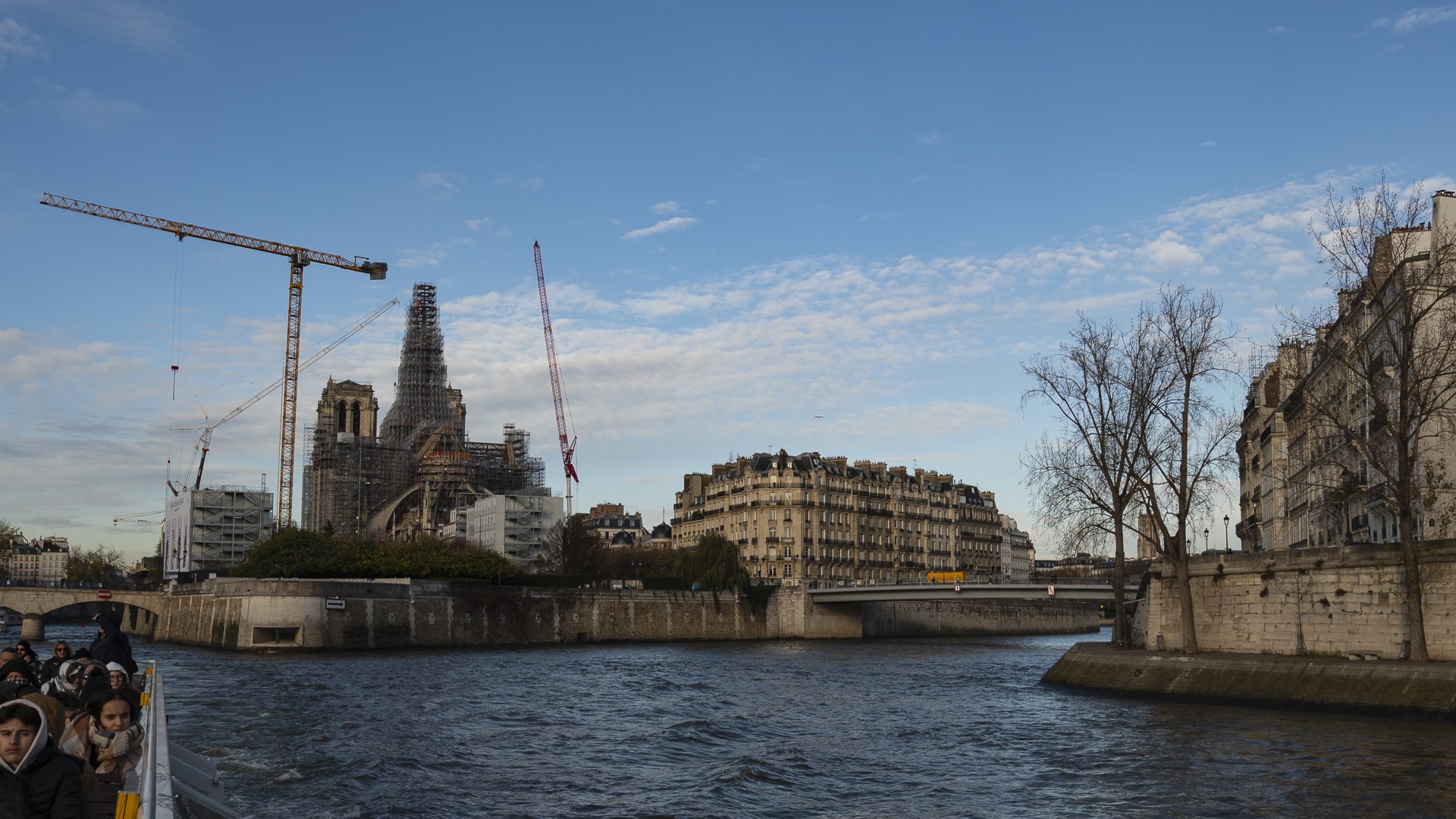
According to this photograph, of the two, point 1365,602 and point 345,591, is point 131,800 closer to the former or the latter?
point 1365,602

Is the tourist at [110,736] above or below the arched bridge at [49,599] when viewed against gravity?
above

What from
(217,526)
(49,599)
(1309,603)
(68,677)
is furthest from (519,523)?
(68,677)

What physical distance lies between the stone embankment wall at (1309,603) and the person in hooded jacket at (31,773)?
1455 inches

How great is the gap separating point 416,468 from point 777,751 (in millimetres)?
159823

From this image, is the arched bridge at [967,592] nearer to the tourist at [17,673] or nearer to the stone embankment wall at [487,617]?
the stone embankment wall at [487,617]

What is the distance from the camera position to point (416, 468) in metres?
184

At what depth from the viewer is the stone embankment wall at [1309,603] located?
117 feet

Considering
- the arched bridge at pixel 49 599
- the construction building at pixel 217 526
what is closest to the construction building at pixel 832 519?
the construction building at pixel 217 526

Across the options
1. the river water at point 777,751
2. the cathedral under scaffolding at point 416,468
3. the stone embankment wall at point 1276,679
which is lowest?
the river water at point 777,751

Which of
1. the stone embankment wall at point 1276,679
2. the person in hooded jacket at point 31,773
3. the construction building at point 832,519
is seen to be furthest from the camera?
the construction building at point 832,519

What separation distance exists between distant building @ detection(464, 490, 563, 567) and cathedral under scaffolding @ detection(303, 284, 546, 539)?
14.0 metres

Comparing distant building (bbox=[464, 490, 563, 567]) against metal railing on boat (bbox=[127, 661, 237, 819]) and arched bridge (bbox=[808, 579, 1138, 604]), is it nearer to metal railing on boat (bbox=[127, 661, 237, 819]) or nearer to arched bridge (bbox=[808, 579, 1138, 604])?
arched bridge (bbox=[808, 579, 1138, 604])

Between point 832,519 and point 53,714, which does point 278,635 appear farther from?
point 832,519

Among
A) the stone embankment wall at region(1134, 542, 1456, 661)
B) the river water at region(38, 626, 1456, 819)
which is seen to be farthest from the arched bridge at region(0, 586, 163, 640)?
the stone embankment wall at region(1134, 542, 1456, 661)
